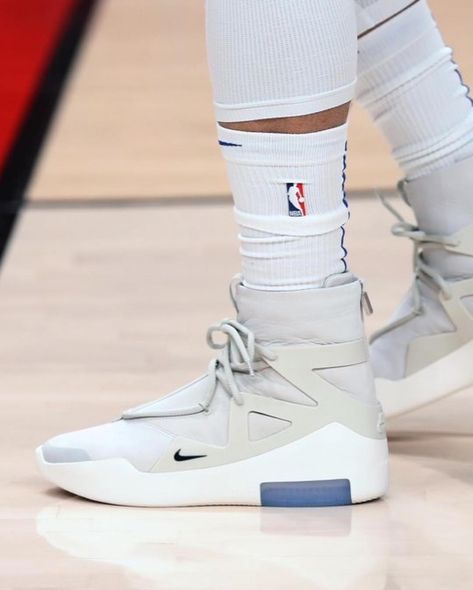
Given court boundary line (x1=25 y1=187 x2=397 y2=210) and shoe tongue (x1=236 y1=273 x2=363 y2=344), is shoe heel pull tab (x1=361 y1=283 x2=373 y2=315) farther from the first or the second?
court boundary line (x1=25 y1=187 x2=397 y2=210)

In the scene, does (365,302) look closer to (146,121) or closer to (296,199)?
(296,199)

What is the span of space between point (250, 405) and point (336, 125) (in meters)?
0.25

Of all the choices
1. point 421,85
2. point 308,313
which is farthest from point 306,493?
point 421,85

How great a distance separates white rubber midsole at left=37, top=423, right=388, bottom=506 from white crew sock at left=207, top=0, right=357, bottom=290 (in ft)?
0.46

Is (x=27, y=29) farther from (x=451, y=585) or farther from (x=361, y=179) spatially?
(x=451, y=585)

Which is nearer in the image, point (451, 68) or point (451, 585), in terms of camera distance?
point (451, 585)

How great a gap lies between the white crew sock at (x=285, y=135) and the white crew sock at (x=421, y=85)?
15 centimetres

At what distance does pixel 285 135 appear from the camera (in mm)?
1130

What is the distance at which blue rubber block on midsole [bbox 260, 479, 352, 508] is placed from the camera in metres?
1.19

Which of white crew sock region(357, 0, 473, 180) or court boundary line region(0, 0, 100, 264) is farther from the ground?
white crew sock region(357, 0, 473, 180)

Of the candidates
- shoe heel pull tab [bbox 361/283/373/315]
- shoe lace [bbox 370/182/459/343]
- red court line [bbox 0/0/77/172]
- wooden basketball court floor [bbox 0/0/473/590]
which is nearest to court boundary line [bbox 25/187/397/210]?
wooden basketball court floor [bbox 0/0/473/590]

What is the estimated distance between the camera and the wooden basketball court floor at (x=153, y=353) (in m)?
1.07

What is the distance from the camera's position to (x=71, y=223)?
2.29 meters

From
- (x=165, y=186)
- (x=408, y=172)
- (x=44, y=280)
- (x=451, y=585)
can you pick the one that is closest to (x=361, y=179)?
(x=165, y=186)
